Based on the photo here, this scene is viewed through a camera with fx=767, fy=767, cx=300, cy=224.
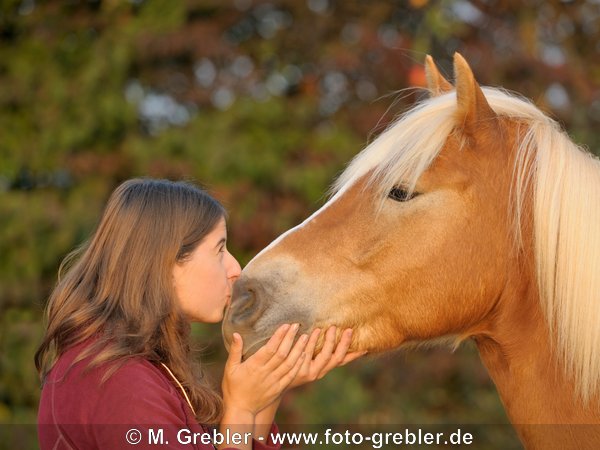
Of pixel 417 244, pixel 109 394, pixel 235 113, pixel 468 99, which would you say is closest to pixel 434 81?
pixel 468 99

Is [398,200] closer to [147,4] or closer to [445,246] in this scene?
[445,246]

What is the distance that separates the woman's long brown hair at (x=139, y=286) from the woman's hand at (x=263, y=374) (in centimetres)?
8

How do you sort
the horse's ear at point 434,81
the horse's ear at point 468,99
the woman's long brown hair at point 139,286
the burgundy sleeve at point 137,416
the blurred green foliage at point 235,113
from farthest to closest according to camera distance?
the blurred green foliage at point 235,113
the horse's ear at point 434,81
the horse's ear at point 468,99
the woman's long brown hair at point 139,286
the burgundy sleeve at point 137,416

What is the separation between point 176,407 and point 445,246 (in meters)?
1.00

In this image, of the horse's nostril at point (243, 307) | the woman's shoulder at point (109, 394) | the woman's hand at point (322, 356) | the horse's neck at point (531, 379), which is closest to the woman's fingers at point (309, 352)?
the woman's hand at point (322, 356)

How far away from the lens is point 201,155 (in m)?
7.80

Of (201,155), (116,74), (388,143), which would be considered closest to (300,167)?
(201,155)

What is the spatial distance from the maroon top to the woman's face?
280 millimetres

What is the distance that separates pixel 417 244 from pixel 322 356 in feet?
1.56

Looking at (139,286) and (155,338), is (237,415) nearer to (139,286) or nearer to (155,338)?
(155,338)

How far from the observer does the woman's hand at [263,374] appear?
7.57 feet

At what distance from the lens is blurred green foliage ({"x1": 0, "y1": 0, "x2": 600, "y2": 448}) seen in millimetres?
7746

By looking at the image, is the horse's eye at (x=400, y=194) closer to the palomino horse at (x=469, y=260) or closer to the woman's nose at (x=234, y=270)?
the palomino horse at (x=469, y=260)

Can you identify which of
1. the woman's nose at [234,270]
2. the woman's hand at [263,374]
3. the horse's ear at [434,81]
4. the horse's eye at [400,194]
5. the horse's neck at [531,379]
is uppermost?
the horse's ear at [434,81]
